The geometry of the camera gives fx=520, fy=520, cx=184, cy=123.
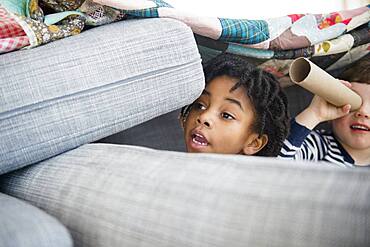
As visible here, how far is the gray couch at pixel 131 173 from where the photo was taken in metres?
0.42

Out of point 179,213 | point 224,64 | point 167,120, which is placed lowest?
point 167,120

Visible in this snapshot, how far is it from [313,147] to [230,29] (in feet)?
1.22

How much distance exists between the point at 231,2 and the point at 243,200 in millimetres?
962

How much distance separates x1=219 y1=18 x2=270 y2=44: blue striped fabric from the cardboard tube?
10 cm

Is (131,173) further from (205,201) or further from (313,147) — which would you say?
(313,147)

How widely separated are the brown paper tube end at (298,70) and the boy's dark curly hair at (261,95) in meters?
0.11

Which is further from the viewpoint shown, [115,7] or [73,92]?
[115,7]

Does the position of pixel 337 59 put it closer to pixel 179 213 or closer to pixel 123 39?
pixel 123 39

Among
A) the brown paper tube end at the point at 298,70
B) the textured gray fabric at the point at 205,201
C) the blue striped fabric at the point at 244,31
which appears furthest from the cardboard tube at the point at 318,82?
the textured gray fabric at the point at 205,201

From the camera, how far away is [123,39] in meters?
0.70

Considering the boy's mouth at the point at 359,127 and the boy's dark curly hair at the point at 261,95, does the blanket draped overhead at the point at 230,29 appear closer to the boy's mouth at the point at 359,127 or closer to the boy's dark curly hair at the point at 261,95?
the boy's dark curly hair at the point at 261,95

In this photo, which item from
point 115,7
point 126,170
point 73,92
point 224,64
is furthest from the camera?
point 224,64

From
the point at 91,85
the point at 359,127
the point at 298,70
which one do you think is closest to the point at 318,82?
the point at 298,70

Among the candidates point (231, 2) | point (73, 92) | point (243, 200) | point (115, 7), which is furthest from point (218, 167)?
point (231, 2)
